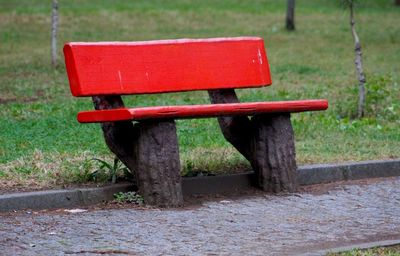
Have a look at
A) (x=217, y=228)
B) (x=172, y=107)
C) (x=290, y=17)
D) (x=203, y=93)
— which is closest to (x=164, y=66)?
(x=172, y=107)

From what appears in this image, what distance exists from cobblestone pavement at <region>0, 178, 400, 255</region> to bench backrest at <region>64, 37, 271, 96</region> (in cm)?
90

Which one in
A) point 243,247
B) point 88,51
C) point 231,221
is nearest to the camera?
point 243,247

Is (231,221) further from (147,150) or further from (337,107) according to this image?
(337,107)

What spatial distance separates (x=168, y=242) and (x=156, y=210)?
90 cm

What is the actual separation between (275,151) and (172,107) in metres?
1.05

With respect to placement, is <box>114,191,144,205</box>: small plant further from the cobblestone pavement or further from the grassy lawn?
the grassy lawn

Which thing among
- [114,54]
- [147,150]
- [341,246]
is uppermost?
[114,54]

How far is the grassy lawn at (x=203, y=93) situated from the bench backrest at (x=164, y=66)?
636 mm

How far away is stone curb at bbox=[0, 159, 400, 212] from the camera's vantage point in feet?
21.4

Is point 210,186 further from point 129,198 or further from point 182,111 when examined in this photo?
point 182,111

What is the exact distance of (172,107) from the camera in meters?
6.57

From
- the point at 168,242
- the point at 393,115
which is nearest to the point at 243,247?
the point at 168,242

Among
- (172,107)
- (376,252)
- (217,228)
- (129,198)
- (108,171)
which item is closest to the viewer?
(376,252)

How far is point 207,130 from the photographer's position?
9766 millimetres
